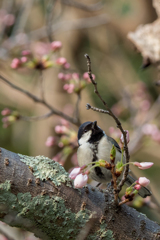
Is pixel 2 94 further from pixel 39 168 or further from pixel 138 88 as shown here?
pixel 39 168

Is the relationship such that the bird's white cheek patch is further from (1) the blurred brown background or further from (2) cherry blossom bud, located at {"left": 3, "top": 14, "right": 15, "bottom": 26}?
(2) cherry blossom bud, located at {"left": 3, "top": 14, "right": 15, "bottom": 26}

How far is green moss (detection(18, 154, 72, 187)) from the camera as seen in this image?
1.21 meters

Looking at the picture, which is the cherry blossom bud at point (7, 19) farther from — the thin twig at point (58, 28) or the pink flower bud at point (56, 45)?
the pink flower bud at point (56, 45)

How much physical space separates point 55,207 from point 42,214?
54mm

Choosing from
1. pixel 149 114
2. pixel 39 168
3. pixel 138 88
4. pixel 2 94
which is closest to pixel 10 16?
pixel 2 94

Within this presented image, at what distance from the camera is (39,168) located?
1218mm

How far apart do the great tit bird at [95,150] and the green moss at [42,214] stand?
0.58m

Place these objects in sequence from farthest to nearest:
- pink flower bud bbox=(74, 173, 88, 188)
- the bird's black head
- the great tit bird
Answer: the bird's black head → the great tit bird → pink flower bud bbox=(74, 173, 88, 188)

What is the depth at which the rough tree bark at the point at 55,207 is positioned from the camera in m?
1.12

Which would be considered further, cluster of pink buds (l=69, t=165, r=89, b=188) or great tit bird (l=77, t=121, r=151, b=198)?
great tit bird (l=77, t=121, r=151, b=198)

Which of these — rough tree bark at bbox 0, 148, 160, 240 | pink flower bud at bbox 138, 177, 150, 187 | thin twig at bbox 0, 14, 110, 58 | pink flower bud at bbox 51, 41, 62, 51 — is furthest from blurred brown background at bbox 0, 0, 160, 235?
pink flower bud at bbox 138, 177, 150, 187

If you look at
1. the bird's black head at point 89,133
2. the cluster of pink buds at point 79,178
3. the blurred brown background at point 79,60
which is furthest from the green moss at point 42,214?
the blurred brown background at point 79,60

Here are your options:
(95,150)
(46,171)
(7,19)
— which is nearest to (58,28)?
(7,19)

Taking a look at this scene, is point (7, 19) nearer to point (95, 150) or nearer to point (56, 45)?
point (56, 45)
